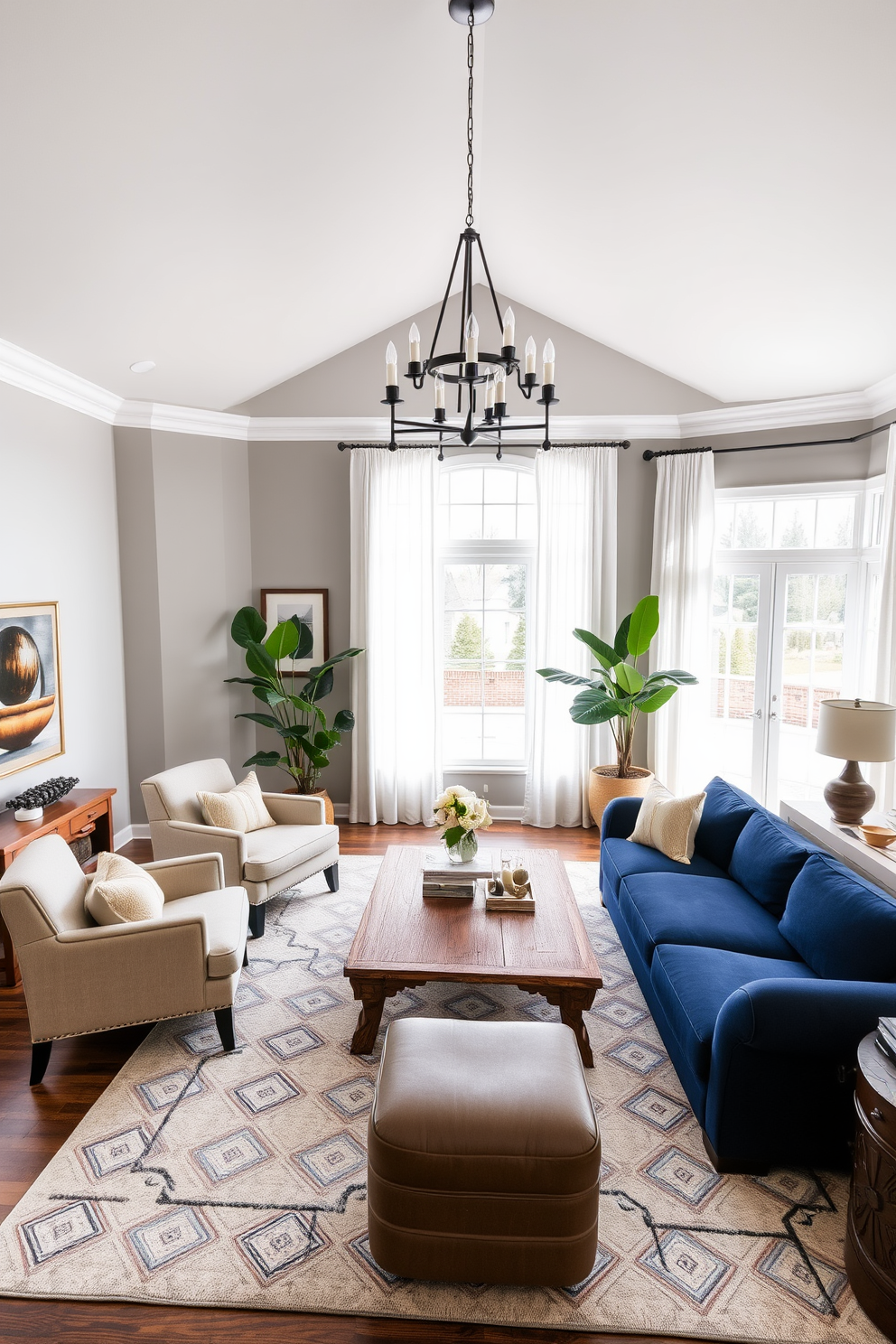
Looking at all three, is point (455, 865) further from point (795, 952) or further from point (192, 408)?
point (192, 408)

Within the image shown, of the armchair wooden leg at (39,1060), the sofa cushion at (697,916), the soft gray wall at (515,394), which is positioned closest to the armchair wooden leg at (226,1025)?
the armchair wooden leg at (39,1060)

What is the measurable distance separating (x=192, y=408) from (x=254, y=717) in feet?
7.26

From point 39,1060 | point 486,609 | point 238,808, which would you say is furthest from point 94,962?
point 486,609

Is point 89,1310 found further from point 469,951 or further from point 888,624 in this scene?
point 888,624

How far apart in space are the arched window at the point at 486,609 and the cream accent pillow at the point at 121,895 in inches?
117

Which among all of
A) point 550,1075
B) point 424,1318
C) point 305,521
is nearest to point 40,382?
point 305,521

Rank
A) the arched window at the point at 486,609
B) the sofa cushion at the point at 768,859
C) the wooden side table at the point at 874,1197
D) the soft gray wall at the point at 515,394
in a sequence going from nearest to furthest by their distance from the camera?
the wooden side table at the point at 874,1197, the sofa cushion at the point at 768,859, the soft gray wall at the point at 515,394, the arched window at the point at 486,609

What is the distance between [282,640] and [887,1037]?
4.27 m

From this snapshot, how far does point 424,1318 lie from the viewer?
192 cm

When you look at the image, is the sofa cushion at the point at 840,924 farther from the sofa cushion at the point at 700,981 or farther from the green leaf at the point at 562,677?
the green leaf at the point at 562,677

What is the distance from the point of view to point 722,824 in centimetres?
388

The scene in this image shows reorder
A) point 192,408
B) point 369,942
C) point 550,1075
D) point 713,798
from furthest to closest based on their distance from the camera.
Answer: point 192,408, point 713,798, point 369,942, point 550,1075

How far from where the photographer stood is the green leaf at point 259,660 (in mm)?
5371

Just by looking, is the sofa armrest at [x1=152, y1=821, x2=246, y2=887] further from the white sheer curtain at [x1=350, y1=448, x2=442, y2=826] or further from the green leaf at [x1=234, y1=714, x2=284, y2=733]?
the white sheer curtain at [x1=350, y1=448, x2=442, y2=826]
